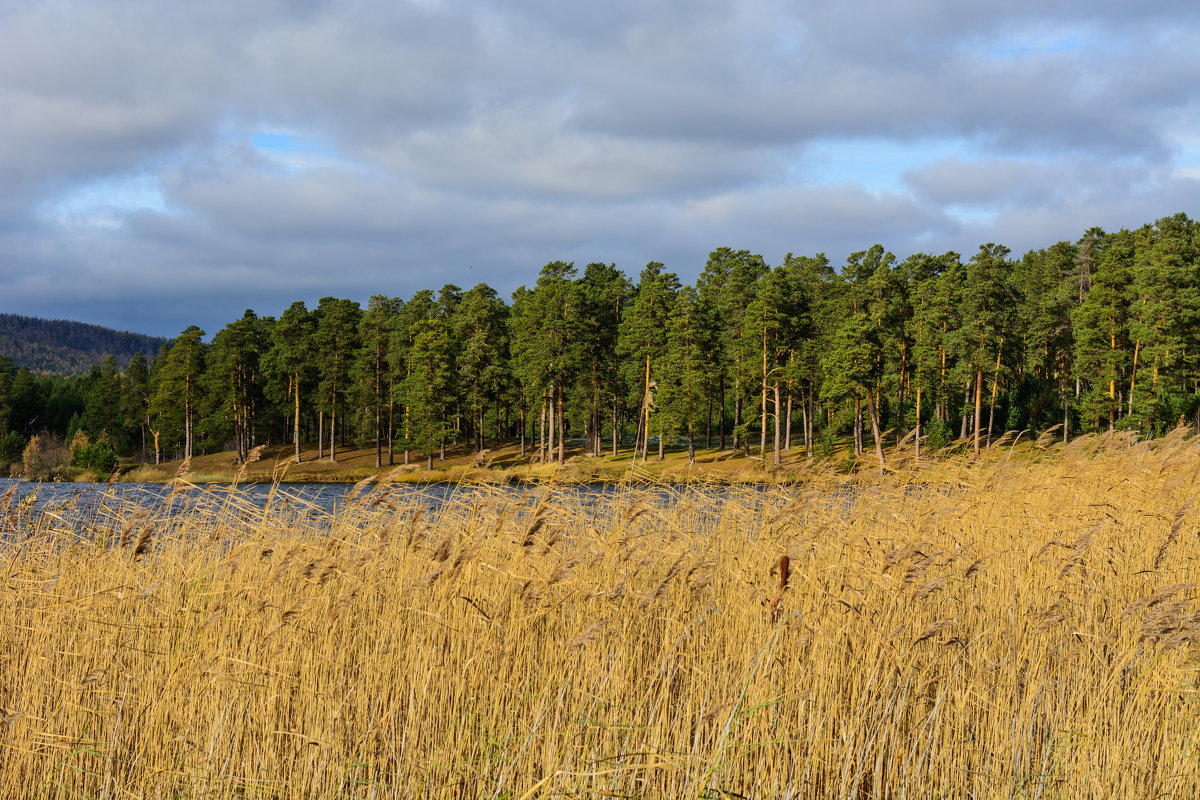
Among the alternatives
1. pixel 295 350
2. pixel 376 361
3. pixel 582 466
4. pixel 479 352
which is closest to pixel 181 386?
pixel 295 350

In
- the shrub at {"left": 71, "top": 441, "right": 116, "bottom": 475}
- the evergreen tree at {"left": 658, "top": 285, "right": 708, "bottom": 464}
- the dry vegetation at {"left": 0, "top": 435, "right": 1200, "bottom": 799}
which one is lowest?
the shrub at {"left": 71, "top": 441, "right": 116, "bottom": 475}

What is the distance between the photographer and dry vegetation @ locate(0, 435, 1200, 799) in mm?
3307

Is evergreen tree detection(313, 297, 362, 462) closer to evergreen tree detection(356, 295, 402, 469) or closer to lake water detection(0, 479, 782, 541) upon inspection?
evergreen tree detection(356, 295, 402, 469)

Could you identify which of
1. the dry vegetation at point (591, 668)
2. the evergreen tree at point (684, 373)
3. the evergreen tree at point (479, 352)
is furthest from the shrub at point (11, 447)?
the dry vegetation at point (591, 668)

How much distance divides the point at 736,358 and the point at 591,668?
158ft

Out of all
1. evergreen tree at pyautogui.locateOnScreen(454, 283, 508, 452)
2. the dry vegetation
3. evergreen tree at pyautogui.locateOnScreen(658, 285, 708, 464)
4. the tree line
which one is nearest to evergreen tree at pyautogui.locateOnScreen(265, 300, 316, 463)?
the tree line

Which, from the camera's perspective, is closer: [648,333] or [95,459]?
[95,459]

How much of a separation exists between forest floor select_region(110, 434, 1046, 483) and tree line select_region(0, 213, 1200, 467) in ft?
5.39

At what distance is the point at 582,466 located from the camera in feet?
28.2

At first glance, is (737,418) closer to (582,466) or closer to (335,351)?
Result: (335,351)

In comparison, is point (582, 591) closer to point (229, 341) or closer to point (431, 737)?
point (431, 737)

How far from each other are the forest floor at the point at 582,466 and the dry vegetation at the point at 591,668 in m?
0.99

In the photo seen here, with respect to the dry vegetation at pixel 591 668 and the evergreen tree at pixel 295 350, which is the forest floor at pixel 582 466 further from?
the evergreen tree at pixel 295 350

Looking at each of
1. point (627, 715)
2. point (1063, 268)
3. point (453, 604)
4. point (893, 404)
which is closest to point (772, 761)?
point (627, 715)
